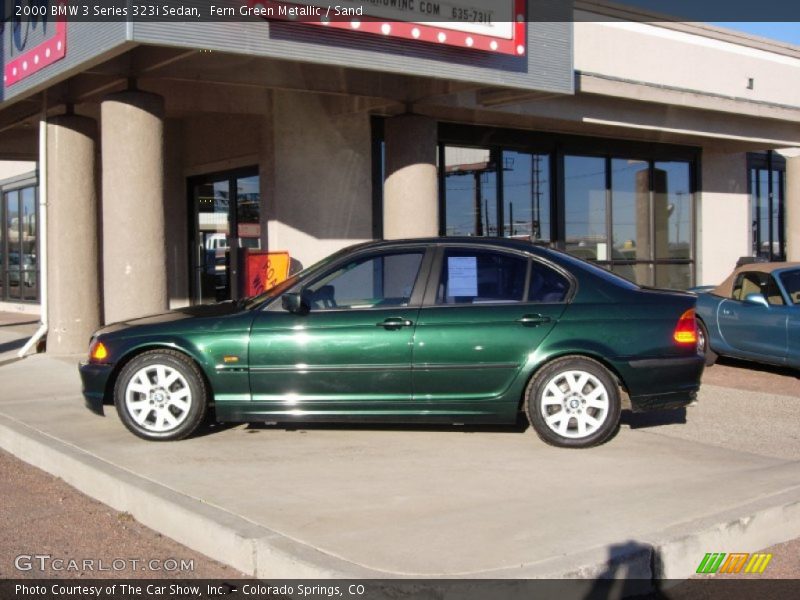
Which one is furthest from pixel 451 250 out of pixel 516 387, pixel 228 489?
pixel 228 489

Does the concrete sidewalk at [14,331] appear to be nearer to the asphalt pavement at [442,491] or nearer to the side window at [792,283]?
the asphalt pavement at [442,491]

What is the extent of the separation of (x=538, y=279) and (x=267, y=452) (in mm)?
2402

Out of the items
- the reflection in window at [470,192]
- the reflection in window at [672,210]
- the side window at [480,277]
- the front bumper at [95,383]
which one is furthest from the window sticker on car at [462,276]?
the reflection in window at [672,210]

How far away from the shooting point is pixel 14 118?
1359cm

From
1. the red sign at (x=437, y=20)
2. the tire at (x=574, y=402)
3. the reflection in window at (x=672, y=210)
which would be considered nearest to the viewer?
the tire at (x=574, y=402)

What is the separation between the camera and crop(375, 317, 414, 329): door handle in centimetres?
668

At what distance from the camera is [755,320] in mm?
10312

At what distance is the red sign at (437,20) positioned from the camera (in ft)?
30.3

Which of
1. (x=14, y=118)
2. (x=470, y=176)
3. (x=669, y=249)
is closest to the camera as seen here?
(x=14, y=118)

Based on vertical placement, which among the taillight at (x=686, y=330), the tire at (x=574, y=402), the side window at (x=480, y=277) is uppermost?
the side window at (x=480, y=277)

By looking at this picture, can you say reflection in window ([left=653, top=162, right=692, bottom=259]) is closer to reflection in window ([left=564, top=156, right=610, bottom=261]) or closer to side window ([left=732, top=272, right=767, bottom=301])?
reflection in window ([left=564, top=156, right=610, bottom=261])

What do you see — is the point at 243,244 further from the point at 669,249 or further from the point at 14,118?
the point at 669,249

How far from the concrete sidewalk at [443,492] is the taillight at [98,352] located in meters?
0.64

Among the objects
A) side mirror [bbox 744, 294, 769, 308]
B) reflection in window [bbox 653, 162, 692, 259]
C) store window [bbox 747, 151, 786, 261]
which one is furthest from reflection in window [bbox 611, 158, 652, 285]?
side mirror [bbox 744, 294, 769, 308]
